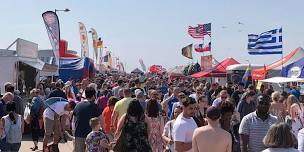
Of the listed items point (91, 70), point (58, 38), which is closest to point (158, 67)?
point (91, 70)

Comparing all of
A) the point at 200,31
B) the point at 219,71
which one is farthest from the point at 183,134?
the point at 200,31

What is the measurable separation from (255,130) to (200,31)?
34.4 metres

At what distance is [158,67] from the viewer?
252 feet

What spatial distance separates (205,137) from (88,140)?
2339 mm

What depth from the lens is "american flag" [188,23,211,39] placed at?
4062 centimetres

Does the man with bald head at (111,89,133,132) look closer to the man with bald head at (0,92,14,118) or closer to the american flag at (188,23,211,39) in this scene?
the man with bald head at (0,92,14,118)

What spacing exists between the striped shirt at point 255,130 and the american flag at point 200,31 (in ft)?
112

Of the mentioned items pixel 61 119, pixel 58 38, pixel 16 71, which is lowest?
pixel 61 119

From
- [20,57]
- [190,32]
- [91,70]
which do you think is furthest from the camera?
[190,32]

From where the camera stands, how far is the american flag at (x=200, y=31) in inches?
1599

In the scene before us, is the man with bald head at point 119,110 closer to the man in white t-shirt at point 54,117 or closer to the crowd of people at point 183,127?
the crowd of people at point 183,127

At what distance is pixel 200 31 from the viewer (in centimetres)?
4078

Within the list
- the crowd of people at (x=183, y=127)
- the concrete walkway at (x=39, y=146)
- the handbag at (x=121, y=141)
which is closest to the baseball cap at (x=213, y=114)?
the crowd of people at (x=183, y=127)

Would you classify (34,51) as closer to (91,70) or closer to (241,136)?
(91,70)
